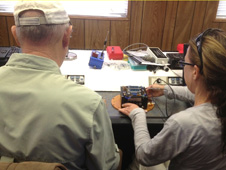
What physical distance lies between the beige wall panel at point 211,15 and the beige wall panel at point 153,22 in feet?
1.73

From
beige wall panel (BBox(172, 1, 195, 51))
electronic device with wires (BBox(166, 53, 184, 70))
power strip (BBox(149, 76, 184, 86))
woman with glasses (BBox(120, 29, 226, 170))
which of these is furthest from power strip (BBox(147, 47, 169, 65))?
beige wall panel (BBox(172, 1, 195, 51))

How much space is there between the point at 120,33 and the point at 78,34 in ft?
1.70

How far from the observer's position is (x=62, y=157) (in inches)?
28.9

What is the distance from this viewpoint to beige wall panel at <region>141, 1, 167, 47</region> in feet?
8.96

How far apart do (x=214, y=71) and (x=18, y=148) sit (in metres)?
0.69

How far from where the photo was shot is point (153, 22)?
283cm

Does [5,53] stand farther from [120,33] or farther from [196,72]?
[120,33]

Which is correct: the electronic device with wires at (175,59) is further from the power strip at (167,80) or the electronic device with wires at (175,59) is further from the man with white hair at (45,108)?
the man with white hair at (45,108)

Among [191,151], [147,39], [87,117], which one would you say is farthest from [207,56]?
[147,39]

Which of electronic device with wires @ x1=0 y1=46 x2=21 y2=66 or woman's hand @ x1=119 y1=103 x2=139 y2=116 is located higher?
electronic device with wires @ x1=0 y1=46 x2=21 y2=66

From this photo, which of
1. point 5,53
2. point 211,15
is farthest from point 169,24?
point 5,53

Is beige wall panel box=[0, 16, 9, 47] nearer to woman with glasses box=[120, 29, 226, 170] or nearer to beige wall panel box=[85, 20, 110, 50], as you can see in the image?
beige wall panel box=[85, 20, 110, 50]

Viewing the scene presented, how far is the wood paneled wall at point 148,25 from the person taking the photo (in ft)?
8.99

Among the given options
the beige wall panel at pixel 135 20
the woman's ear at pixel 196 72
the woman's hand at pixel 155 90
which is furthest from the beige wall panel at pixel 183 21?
the woman's ear at pixel 196 72
